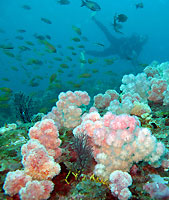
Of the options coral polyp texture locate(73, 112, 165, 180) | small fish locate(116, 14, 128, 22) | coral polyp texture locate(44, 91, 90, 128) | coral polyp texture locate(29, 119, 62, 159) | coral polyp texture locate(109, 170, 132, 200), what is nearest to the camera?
coral polyp texture locate(109, 170, 132, 200)

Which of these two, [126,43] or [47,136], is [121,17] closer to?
[47,136]

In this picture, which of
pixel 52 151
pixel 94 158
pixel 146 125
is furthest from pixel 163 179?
pixel 52 151

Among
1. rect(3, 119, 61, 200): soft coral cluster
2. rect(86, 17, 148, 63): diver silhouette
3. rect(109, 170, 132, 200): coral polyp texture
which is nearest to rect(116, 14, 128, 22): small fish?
rect(3, 119, 61, 200): soft coral cluster

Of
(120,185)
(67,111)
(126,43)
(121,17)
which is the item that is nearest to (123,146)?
(120,185)

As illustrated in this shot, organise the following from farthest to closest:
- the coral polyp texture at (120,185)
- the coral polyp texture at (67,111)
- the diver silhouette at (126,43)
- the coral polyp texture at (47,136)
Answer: the diver silhouette at (126,43), the coral polyp texture at (67,111), the coral polyp texture at (47,136), the coral polyp texture at (120,185)

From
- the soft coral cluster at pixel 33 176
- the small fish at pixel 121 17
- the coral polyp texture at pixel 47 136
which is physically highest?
the small fish at pixel 121 17

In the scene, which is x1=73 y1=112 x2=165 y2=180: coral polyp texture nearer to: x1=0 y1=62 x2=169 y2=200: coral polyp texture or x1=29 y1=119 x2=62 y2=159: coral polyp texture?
x1=0 y1=62 x2=169 y2=200: coral polyp texture

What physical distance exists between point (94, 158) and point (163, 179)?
92 centimetres

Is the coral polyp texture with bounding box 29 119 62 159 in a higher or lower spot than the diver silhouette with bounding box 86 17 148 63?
lower

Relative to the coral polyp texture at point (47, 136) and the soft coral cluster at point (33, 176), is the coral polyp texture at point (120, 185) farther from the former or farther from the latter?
the coral polyp texture at point (47, 136)

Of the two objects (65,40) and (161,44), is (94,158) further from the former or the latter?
(65,40)

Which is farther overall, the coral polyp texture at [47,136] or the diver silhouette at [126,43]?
the diver silhouette at [126,43]

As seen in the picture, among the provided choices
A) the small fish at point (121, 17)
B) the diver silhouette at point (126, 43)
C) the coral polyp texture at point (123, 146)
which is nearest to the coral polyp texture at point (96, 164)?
the coral polyp texture at point (123, 146)

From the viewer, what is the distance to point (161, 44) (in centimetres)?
10494
